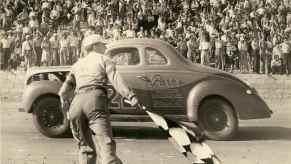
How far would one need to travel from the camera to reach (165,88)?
1290 centimetres

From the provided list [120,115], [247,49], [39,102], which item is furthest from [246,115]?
[247,49]

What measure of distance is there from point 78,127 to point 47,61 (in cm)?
1529

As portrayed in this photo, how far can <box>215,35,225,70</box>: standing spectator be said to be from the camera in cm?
2281

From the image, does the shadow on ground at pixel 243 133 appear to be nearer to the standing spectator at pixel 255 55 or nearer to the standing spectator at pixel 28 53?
the standing spectator at pixel 255 55

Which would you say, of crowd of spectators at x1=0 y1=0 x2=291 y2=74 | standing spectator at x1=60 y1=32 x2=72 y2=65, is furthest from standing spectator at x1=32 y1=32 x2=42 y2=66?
standing spectator at x1=60 y1=32 x2=72 y2=65

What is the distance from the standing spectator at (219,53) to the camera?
2281 centimetres

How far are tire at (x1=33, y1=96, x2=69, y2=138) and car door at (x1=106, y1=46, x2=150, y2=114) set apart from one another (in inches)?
38.5

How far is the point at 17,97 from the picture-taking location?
20125 mm

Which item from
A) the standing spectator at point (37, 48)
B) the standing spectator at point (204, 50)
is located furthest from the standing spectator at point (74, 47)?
the standing spectator at point (204, 50)

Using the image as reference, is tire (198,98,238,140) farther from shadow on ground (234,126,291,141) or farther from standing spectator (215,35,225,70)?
standing spectator (215,35,225,70)

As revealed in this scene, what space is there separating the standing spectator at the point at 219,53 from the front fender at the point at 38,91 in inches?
410

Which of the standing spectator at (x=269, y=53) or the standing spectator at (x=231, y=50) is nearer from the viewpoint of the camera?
the standing spectator at (x=269, y=53)

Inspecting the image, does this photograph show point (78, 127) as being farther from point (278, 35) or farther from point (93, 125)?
point (278, 35)

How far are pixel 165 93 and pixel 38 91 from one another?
2259 mm
